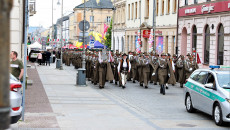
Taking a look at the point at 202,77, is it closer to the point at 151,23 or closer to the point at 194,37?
the point at 194,37

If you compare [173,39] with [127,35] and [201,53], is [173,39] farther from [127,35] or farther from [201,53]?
[127,35]

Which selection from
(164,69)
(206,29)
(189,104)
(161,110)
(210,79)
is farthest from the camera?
(206,29)

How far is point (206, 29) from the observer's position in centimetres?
3309

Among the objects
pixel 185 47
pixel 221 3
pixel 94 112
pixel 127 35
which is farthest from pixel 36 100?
pixel 127 35

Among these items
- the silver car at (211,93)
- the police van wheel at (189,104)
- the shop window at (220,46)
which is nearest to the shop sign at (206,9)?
the shop window at (220,46)

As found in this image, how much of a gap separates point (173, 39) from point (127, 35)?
19.2 m

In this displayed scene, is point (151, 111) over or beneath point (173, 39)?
beneath

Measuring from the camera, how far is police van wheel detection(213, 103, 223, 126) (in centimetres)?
1112

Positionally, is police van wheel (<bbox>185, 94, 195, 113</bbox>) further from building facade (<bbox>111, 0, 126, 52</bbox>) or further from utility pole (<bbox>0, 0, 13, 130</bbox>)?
building facade (<bbox>111, 0, 126, 52</bbox>)

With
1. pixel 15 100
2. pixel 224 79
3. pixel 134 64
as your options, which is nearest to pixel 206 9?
pixel 134 64

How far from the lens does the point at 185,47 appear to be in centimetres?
3781

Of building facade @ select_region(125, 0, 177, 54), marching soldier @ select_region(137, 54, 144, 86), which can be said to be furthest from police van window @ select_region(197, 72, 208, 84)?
building facade @ select_region(125, 0, 177, 54)

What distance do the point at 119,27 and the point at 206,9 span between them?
113 ft

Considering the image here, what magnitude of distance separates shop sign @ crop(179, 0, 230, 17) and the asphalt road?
10.6 meters
